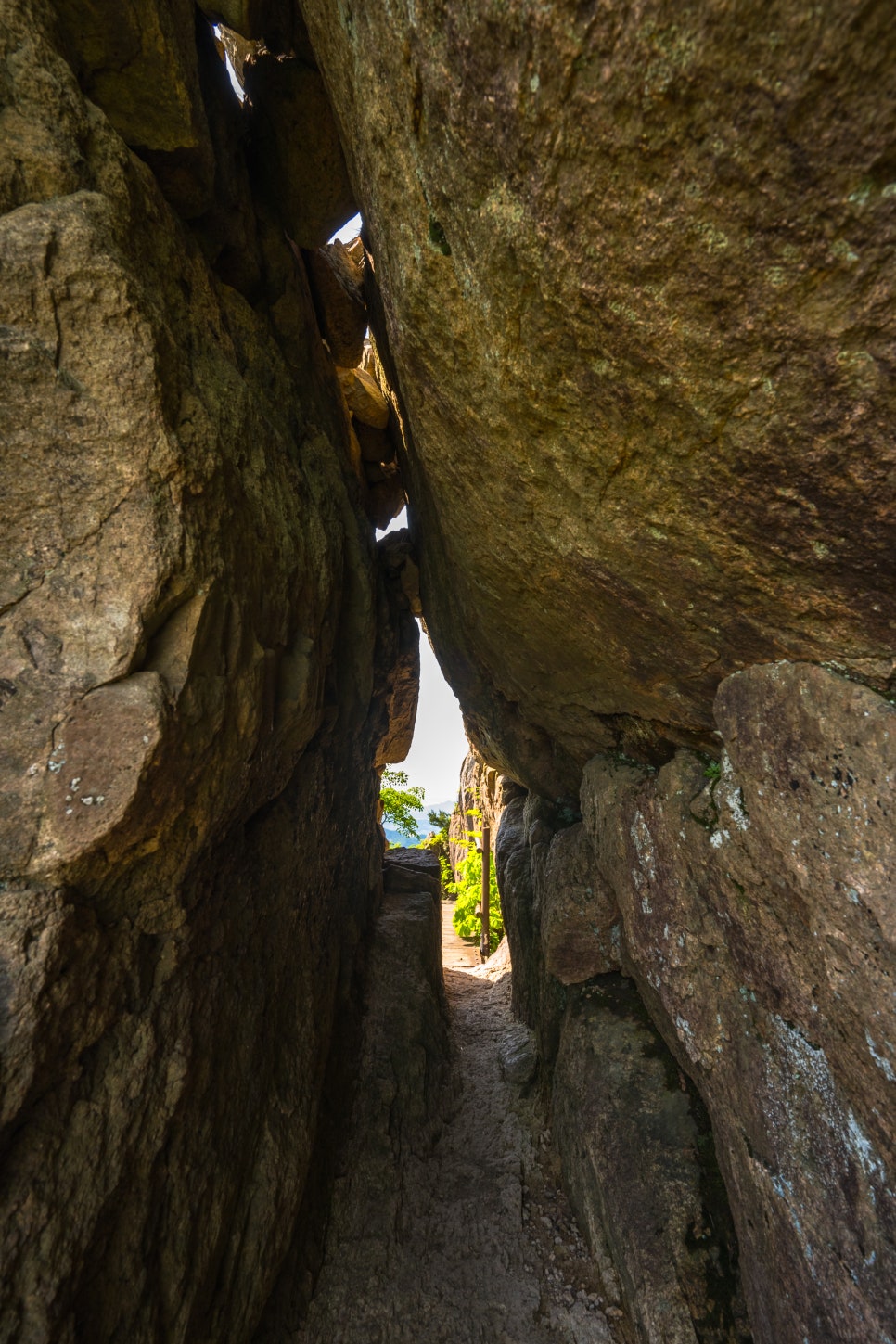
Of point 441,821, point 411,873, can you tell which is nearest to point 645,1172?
point 411,873

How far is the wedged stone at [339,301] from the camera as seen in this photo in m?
8.98

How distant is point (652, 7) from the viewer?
226 centimetres

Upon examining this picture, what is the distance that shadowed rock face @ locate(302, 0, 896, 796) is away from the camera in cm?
235

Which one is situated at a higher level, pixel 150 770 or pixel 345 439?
pixel 345 439

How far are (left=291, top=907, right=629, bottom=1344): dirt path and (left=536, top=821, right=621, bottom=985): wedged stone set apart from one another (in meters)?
2.26

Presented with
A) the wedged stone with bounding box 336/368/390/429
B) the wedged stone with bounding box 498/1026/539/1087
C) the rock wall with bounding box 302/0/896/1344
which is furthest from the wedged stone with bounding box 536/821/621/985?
the wedged stone with bounding box 336/368/390/429

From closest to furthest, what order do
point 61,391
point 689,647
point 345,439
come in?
point 61,391 → point 689,647 → point 345,439

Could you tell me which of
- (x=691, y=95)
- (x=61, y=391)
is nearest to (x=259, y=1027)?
(x=61, y=391)

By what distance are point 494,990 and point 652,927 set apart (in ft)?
27.3

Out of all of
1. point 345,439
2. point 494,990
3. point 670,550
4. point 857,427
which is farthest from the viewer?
point 494,990

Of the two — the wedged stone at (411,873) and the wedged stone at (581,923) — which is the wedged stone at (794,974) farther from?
the wedged stone at (411,873)

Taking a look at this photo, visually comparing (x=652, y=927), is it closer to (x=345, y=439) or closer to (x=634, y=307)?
(x=634, y=307)

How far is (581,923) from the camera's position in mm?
7973

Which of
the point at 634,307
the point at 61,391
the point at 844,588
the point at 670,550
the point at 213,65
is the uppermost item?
the point at 213,65
